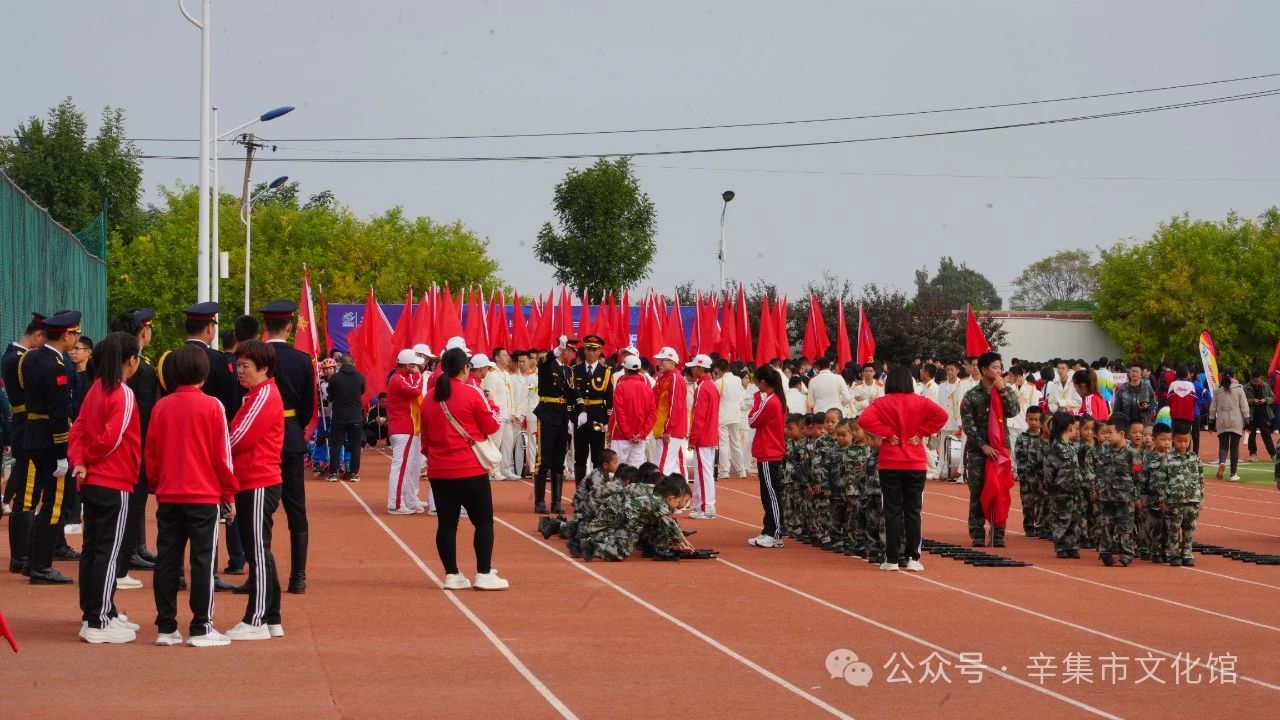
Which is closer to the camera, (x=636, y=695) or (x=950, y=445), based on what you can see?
(x=636, y=695)

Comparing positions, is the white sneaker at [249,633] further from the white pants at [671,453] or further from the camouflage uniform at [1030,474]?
the camouflage uniform at [1030,474]

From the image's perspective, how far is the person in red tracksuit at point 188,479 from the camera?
9.20 m

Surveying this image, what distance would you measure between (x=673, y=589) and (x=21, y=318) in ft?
38.2

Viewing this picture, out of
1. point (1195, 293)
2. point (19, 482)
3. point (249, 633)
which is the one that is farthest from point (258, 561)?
point (1195, 293)

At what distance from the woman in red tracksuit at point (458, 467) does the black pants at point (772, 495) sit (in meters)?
4.48

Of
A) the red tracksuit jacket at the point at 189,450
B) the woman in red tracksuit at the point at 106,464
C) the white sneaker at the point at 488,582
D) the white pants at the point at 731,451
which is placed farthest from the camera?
the white pants at the point at 731,451

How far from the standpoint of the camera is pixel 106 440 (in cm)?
970

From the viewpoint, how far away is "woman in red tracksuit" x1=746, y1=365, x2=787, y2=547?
15930 millimetres

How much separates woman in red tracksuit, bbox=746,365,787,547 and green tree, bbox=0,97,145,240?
41.2 meters

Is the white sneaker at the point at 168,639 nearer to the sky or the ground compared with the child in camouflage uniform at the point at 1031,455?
nearer to the ground

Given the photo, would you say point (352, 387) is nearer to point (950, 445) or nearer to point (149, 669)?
point (950, 445)

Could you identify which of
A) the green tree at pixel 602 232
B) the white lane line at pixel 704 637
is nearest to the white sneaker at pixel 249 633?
the white lane line at pixel 704 637

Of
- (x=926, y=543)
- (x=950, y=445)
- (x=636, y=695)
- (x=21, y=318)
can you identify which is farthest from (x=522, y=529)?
(x=950, y=445)

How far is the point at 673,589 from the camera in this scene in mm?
12586
